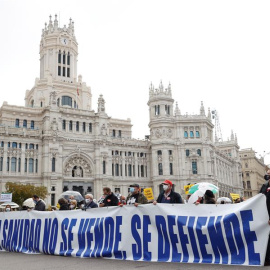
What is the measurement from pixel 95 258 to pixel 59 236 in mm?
2003

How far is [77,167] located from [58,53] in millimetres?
27777

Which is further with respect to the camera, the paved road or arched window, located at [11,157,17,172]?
arched window, located at [11,157,17,172]

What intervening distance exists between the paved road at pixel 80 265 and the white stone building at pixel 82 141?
49283mm

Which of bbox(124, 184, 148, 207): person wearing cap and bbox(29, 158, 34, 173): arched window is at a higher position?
bbox(29, 158, 34, 173): arched window

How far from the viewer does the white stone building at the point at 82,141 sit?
60875 mm

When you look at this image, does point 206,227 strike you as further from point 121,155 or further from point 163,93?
point 163,93

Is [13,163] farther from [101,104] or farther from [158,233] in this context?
[158,233]

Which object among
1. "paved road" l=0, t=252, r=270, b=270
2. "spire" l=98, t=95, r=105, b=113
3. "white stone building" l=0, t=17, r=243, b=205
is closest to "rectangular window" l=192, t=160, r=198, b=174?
"white stone building" l=0, t=17, r=243, b=205

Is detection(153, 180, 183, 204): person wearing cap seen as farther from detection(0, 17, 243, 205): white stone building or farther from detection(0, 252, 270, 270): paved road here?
detection(0, 17, 243, 205): white stone building

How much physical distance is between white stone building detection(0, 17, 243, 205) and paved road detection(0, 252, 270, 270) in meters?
49.3

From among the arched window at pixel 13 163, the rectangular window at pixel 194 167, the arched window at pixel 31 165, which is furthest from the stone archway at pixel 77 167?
the rectangular window at pixel 194 167

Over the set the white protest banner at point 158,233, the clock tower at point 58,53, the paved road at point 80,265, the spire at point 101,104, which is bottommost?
the paved road at point 80,265

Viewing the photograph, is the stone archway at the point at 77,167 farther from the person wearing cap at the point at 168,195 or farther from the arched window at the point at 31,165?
the person wearing cap at the point at 168,195

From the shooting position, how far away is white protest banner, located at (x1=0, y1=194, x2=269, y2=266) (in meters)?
9.29
